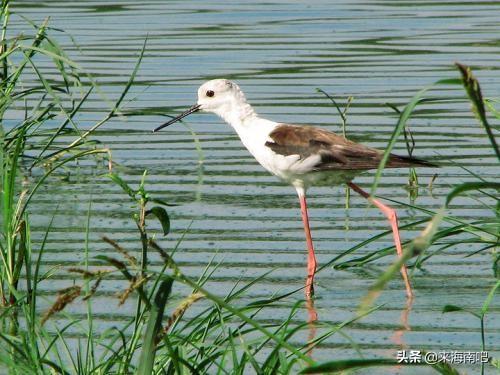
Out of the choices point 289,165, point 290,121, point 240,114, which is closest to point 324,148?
point 289,165

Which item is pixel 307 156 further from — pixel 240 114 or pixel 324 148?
pixel 240 114

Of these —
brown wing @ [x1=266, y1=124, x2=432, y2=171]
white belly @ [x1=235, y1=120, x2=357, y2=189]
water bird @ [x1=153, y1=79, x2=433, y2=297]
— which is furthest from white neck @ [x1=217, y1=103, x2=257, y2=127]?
brown wing @ [x1=266, y1=124, x2=432, y2=171]

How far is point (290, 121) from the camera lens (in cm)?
1124

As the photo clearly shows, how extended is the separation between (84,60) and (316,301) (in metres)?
7.89

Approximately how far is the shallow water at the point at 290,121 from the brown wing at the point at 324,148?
49 centimetres

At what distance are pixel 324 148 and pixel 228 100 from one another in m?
1.00

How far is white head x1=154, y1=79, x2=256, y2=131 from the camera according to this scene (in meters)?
8.62

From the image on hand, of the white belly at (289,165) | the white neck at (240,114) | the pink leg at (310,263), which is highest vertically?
the white neck at (240,114)

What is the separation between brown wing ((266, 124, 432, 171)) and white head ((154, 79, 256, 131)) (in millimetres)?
429

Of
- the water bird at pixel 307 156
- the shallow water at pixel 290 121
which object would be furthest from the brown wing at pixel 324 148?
the shallow water at pixel 290 121

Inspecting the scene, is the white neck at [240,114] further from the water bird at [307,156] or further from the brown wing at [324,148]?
the brown wing at [324,148]

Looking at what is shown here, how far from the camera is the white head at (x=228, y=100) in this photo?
862 cm

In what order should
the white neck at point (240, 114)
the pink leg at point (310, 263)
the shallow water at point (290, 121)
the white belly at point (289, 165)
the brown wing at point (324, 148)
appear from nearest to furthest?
the shallow water at point (290, 121), the pink leg at point (310, 263), the brown wing at point (324, 148), the white belly at point (289, 165), the white neck at point (240, 114)

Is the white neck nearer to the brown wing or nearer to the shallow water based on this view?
the brown wing
